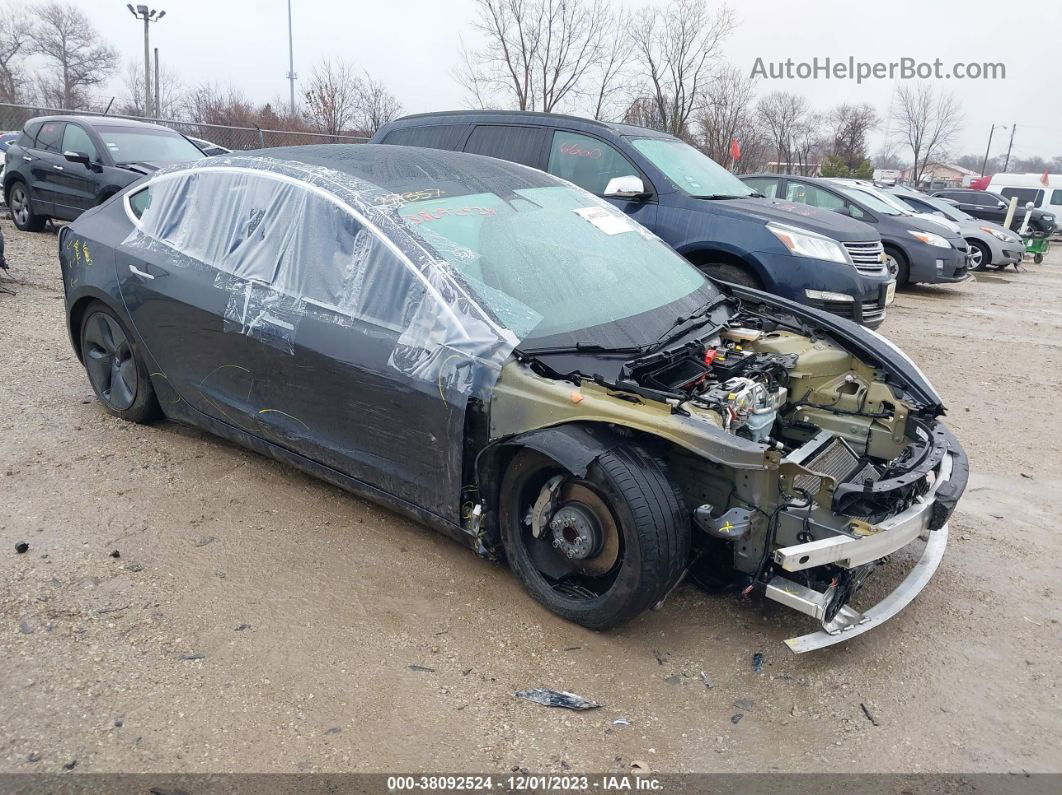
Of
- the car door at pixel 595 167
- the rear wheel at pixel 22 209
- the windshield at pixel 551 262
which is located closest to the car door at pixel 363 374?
the windshield at pixel 551 262

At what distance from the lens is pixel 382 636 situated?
2992 mm

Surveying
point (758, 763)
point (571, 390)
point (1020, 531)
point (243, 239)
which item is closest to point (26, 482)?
point (243, 239)

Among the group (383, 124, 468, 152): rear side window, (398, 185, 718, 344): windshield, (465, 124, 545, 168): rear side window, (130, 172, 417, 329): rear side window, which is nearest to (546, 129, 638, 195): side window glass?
(465, 124, 545, 168): rear side window

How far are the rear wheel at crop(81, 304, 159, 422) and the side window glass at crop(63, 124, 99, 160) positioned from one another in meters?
6.40

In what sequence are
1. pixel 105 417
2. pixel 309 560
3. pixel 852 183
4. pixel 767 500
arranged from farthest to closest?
pixel 852 183 → pixel 105 417 → pixel 309 560 → pixel 767 500

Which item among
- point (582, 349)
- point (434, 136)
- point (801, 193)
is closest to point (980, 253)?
point (801, 193)

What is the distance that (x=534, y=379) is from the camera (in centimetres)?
294

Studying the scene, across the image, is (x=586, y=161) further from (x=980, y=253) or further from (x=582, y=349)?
(x=980, y=253)

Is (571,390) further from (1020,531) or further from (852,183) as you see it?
(852,183)

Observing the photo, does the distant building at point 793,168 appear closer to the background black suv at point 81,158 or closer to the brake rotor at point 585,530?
the background black suv at point 81,158

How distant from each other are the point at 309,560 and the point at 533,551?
107 cm

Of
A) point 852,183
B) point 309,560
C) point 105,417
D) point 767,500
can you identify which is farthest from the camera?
point 852,183

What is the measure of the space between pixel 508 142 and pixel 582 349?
15.0ft

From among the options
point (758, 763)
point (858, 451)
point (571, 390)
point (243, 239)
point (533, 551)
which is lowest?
point (758, 763)
